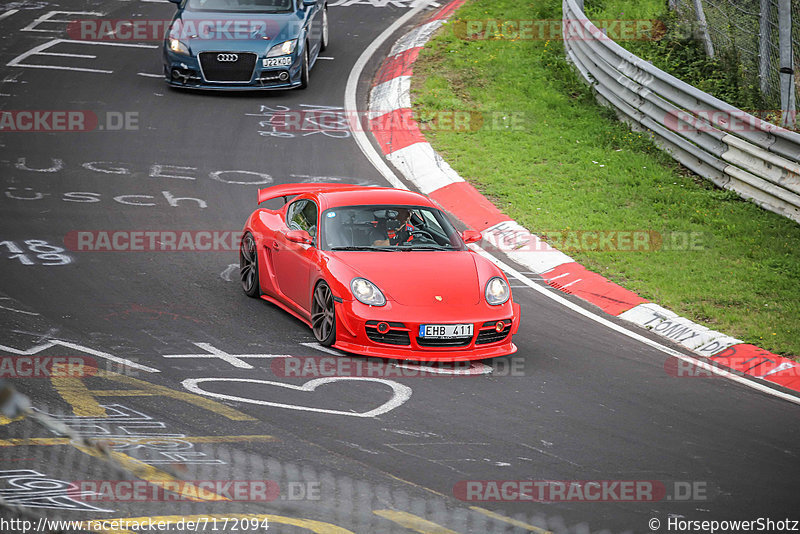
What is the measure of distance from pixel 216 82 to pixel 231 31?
879 millimetres

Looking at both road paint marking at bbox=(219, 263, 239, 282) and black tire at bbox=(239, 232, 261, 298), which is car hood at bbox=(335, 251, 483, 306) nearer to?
black tire at bbox=(239, 232, 261, 298)

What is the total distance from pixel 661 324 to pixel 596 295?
3.16 ft

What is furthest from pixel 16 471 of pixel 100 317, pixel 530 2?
pixel 530 2

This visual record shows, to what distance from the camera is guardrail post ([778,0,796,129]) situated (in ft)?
38.5

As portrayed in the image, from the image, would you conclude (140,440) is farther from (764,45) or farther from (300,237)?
(764,45)

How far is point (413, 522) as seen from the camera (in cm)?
549

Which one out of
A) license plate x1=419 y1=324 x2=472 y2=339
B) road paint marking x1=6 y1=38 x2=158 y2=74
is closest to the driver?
license plate x1=419 y1=324 x2=472 y2=339

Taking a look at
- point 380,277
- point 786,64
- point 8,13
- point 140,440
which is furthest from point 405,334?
point 8,13


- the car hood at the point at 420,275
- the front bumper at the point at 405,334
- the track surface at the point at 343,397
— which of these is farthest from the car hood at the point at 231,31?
the front bumper at the point at 405,334

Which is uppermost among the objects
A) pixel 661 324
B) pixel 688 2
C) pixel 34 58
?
pixel 688 2

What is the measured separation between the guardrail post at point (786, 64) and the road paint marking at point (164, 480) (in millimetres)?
9328

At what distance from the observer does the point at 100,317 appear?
9070 millimetres

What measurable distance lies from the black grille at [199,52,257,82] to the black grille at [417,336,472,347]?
A: 363 inches

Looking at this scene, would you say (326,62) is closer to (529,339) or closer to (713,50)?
(713,50)
